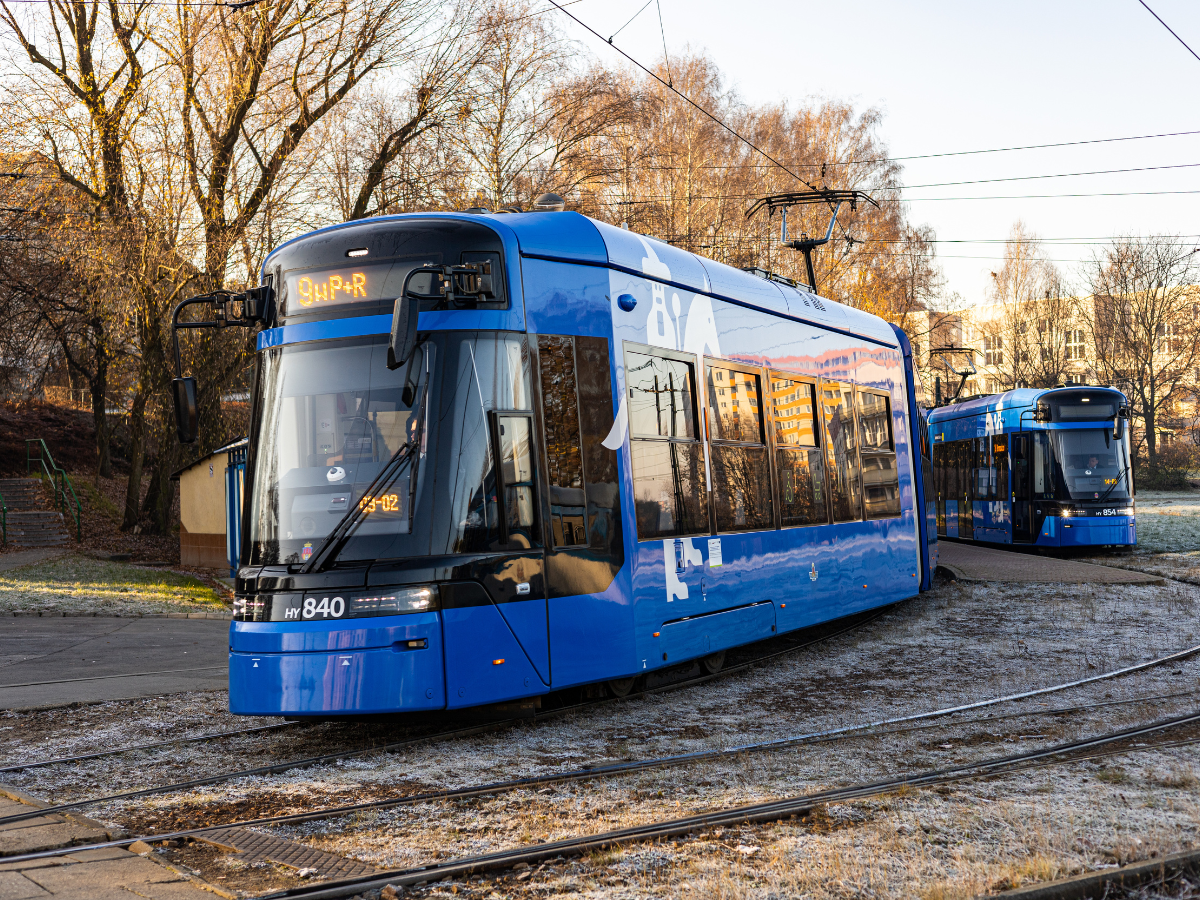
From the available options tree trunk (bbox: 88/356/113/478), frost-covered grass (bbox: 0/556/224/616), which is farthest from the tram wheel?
tree trunk (bbox: 88/356/113/478)

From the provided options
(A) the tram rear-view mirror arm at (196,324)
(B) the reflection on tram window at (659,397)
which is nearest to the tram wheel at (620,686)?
(B) the reflection on tram window at (659,397)

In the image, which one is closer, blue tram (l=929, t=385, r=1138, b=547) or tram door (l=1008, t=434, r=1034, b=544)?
blue tram (l=929, t=385, r=1138, b=547)

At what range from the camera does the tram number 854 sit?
6898 millimetres

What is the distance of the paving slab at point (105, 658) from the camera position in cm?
977

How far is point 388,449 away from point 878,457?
24.9ft

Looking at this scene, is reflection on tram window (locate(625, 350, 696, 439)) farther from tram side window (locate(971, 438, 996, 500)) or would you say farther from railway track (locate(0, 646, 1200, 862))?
tram side window (locate(971, 438, 996, 500))

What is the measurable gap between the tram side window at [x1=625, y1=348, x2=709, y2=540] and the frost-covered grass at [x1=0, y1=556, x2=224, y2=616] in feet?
34.0

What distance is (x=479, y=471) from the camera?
725 centimetres

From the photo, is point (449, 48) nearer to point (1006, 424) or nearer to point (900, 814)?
point (1006, 424)

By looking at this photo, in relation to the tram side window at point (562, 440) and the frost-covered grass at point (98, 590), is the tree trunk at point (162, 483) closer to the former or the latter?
the frost-covered grass at point (98, 590)

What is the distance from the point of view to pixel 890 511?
13.4 m

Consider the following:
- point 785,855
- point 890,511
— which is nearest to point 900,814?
point 785,855

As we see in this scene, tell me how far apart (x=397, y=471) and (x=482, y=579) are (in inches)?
33.7

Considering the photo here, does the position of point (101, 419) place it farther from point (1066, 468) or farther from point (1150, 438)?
point (1150, 438)
